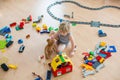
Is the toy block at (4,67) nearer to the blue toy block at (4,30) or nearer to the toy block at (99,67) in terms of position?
the blue toy block at (4,30)

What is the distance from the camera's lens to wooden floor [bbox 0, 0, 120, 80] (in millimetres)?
1564

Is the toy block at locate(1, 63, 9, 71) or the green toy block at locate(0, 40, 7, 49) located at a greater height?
the green toy block at locate(0, 40, 7, 49)

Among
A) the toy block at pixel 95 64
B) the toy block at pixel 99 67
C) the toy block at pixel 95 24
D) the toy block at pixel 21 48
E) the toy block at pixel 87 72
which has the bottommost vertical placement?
the toy block at pixel 87 72

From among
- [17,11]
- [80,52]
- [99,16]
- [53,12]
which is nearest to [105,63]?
[80,52]

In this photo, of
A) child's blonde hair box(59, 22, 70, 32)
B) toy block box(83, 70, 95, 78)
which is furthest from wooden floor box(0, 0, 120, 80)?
child's blonde hair box(59, 22, 70, 32)

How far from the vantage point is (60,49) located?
171cm

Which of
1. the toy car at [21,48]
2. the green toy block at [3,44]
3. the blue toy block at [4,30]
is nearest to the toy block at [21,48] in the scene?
the toy car at [21,48]

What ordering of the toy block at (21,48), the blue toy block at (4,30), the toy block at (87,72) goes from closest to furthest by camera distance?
the toy block at (87,72) → the toy block at (21,48) → the blue toy block at (4,30)

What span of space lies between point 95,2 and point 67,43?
0.84m

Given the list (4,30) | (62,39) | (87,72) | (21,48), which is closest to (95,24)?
(62,39)

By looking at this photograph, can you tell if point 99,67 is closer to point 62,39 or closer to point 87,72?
point 87,72

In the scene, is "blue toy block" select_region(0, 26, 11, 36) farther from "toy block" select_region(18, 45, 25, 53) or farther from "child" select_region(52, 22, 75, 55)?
"child" select_region(52, 22, 75, 55)

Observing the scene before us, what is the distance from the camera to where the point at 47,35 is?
6.25 feet

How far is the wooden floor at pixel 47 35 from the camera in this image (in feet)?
5.13
